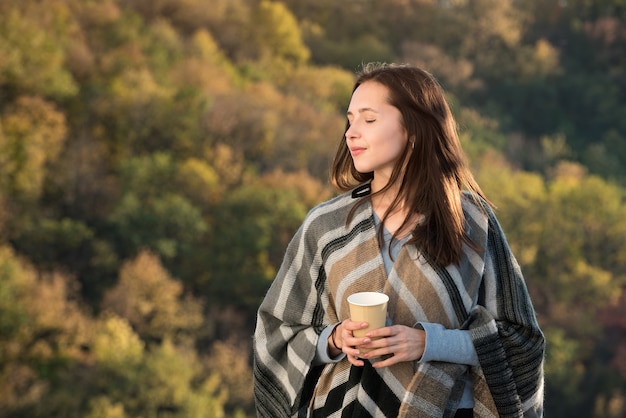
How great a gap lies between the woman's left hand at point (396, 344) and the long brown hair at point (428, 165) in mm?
148

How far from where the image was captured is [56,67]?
25.7 meters

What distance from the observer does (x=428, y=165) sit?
1474 mm

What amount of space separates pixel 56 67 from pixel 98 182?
177 inches

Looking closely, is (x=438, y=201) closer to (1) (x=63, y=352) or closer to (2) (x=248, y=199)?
(1) (x=63, y=352)

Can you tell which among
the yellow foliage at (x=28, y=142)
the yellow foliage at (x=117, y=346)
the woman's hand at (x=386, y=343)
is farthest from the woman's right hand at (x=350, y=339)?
the yellow foliage at (x=28, y=142)

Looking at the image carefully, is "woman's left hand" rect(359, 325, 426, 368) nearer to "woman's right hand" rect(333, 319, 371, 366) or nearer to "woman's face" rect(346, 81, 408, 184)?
"woman's right hand" rect(333, 319, 371, 366)

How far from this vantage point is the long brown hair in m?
1.45

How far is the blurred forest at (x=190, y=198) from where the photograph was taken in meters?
18.7

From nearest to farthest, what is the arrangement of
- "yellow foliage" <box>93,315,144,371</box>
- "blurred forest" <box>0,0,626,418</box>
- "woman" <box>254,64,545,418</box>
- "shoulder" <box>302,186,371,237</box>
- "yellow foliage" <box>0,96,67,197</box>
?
"woman" <box>254,64,545,418</box> < "shoulder" <box>302,186,371,237</box> < "yellow foliage" <box>93,315,144,371</box> < "blurred forest" <box>0,0,626,418</box> < "yellow foliage" <box>0,96,67,197</box>

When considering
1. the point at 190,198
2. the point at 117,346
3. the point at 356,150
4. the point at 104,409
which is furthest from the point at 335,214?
the point at 190,198

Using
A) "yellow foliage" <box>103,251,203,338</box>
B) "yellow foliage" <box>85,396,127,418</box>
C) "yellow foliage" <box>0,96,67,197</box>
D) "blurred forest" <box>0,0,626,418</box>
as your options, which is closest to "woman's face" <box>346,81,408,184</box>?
"blurred forest" <box>0,0,626,418</box>

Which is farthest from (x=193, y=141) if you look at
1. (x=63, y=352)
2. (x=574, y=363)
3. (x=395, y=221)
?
(x=395, y=221)

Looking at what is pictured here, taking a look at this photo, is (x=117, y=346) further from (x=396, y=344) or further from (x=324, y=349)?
(x=396, y=344)

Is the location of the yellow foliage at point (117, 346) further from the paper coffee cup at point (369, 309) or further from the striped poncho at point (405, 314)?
the paper coffee cup at point (369, 309)
